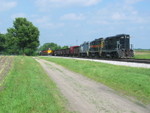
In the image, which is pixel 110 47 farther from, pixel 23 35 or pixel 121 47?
pixel 23 35

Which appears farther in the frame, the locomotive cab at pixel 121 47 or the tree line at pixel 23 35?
the tree line at pixel 23 35

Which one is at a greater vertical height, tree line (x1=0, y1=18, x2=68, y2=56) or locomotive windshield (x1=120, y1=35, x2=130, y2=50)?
tree line (x1=0, y1=18, x2=68, y2=56)

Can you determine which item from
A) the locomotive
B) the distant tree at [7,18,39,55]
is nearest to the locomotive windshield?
the locomotive

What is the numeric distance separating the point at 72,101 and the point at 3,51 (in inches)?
5628

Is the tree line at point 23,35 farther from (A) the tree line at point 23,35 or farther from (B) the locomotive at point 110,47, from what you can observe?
(B) the locomotive at point 110,47

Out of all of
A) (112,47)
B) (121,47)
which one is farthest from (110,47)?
(121,47)

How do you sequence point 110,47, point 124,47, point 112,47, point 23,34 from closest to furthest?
point 124,47 → point 112,47 → point 110,47 → point 23,34

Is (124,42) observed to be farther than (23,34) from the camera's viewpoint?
No

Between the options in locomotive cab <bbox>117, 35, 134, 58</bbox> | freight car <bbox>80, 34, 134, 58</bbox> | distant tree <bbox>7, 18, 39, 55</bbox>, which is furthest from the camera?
distant tree <bbox>7, 18, 39, 55</bbox>

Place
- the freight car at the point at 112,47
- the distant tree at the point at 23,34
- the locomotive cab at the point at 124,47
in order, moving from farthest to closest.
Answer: the distant tree at the point at 23,34 → the freight car at the point at 112,47 → the locomotive cab at the point at 124,47

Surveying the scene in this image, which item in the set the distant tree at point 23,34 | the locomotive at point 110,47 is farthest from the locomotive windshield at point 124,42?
the distant tree at point 23,34

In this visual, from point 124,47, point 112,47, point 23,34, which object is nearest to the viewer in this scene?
point 124,47

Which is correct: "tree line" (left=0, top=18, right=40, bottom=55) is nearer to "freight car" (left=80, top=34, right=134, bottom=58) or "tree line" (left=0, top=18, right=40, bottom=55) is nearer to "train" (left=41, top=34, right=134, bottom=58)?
"train" (left=41, top=34, right=134, bottom=58)

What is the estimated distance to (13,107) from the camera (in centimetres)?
927
